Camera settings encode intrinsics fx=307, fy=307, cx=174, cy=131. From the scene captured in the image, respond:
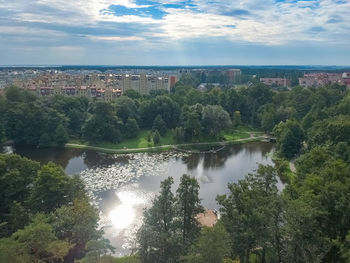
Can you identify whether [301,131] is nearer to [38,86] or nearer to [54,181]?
[54,181]

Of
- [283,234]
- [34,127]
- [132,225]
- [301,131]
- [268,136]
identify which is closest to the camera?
[283,234]

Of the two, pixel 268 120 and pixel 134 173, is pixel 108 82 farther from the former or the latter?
pixel 134 173

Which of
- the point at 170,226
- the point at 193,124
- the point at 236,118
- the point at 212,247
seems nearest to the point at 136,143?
the point at 193,124

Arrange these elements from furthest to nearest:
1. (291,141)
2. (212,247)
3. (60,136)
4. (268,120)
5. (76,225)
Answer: (268,120)
(60,136)
(291,141)
(76,225)
(212,247)

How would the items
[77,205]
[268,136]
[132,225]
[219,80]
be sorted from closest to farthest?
[77,205]
[132,225]
[268,136]
[219,80]

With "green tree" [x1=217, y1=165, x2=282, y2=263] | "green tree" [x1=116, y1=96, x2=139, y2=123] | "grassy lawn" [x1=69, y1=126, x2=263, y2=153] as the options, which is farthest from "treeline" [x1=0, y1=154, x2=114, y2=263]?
"green tree" [x1=116, y1=96, x2=139, y2=123]

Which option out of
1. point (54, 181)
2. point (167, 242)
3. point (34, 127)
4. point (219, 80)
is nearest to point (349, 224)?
→ point (167, 242)

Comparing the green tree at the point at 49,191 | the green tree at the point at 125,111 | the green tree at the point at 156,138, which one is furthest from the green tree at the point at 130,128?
the green tree at the point at 49,191
